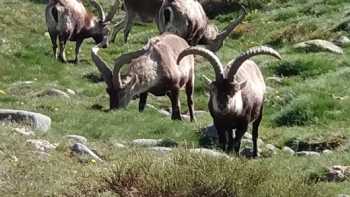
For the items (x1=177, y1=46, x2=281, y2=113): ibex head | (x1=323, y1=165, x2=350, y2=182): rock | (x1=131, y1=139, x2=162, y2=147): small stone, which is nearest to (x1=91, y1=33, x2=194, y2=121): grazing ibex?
(x1=131, y1=139, x2=162, y2=147): small stone

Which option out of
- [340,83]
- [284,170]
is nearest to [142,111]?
[340,83]

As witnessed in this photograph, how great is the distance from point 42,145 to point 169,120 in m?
4.96

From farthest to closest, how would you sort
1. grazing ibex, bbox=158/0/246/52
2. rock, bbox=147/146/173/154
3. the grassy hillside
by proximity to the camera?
grazing ibex, bbox=158/0/246/52 → rock, bbox=147/146/173/154 → the grassy hillside

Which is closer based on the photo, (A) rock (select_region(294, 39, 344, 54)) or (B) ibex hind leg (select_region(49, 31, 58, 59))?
(A) rock (select_region(294, 39, 344, 54))

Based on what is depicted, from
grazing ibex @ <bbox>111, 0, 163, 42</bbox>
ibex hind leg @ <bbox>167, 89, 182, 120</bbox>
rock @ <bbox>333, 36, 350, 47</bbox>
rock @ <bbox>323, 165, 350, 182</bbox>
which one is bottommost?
grazing ibex @ <bbox>111, 0, 163, 42</bbox>

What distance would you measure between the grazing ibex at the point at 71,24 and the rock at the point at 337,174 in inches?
566

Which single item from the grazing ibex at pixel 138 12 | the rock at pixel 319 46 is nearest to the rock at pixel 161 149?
the rock at pixel 319 46

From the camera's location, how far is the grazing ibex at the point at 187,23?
23.8m

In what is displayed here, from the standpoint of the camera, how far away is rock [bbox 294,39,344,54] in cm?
2322

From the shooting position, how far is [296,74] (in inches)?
848

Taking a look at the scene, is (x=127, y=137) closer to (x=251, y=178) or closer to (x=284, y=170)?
(x=284, y=170)

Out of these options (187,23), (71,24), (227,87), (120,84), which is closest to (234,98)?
(227,87)

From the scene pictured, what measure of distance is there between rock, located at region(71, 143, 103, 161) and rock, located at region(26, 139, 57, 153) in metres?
0.28

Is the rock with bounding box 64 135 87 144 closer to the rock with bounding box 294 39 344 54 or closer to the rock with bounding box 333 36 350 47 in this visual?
the rock with bounding box 294 39 344 54
